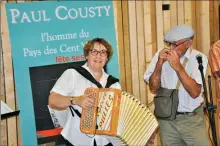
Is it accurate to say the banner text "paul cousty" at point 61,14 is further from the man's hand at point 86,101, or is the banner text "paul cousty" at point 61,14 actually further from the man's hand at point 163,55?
the man's hand at point 86,101

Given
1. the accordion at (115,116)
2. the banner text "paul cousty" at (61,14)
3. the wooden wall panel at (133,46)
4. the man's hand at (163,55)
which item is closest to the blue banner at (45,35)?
the banner text "paul cousty" at (61,14)

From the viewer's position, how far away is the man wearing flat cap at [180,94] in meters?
3.84

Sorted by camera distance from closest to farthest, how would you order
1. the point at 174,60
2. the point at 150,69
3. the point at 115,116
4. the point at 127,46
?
1. the point at 115,116
2. the point at 174,60
3. the point at 150,69
4. the point at 127,46

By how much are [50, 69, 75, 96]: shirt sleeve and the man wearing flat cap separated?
0.77 m

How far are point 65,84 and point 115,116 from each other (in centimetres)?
65

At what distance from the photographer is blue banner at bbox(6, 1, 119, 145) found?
3809 mm

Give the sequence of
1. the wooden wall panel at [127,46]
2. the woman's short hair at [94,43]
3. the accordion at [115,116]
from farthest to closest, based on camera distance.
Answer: the wooden wall panel at [127,46], the woman's short hair at [94,43], the accordion at [115,116]

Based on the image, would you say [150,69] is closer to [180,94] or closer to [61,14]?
[180,94]

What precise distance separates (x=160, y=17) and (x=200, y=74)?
87 cm

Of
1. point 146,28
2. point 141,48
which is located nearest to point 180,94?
point 141,48

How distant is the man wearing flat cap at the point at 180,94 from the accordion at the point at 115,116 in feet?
1.45

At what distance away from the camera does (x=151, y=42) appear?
170 inches

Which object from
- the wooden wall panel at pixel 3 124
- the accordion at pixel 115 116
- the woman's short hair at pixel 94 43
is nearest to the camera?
the accordion at pixel 115 116

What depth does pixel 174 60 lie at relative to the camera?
372cm
